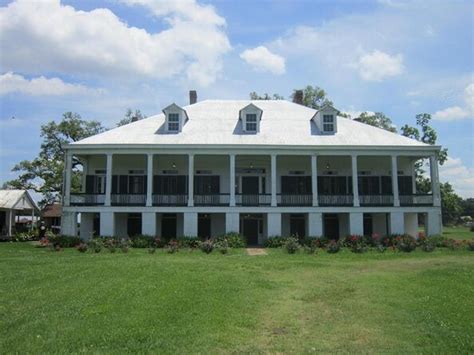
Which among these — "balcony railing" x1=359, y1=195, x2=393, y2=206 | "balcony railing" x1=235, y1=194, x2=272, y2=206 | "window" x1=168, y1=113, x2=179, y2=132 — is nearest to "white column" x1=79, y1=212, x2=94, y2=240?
"window" x1=168, y1=113, x2=179, y2=132

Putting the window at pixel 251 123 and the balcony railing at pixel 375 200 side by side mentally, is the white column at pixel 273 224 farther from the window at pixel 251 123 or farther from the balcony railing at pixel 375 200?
the window at pixel 251 123

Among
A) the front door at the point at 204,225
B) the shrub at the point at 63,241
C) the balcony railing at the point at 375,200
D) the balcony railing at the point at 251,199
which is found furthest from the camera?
the front door at the point at 204,225

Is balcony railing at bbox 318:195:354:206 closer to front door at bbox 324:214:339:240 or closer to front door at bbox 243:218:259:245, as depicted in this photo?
front door at bbox 324:214:339:240

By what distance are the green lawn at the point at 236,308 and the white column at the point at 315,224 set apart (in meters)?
11.1

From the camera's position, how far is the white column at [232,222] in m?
27.8

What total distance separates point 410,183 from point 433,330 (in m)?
24.3

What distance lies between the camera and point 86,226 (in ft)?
98.5

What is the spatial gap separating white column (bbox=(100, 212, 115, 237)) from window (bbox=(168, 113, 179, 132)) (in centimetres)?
712

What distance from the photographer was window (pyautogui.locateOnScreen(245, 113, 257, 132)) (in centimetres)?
3120

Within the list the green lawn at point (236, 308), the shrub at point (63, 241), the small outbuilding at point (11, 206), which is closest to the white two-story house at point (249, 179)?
the shrub at point (63, 241)

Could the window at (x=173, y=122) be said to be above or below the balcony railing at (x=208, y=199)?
above

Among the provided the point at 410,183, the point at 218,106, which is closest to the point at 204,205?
the point at 218,106

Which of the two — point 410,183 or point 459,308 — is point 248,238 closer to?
point 410,183

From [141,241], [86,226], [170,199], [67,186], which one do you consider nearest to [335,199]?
[170,199]
